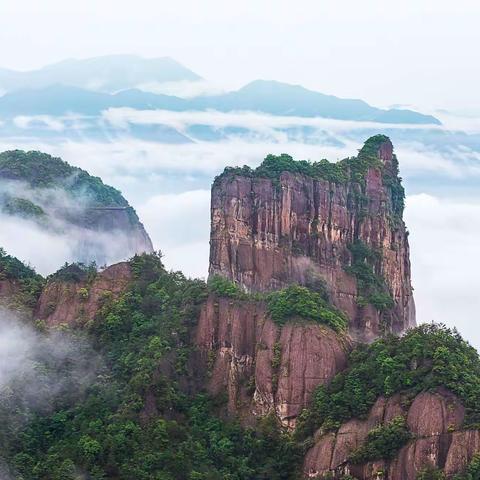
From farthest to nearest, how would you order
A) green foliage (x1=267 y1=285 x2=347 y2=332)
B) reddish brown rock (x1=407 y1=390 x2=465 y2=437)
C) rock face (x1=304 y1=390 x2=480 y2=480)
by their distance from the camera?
green foliage (x1=267 y1=285 x2=347 y2=332) → reddish brown rock (x1=407 y1=390 x2=465 y2=437) → rock face (x1=304 y1=390 x2=480 y2=480)

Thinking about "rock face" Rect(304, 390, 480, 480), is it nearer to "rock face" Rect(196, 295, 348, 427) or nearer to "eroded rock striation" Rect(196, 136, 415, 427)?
"rock face" Rect(196, 295, 348, 427)

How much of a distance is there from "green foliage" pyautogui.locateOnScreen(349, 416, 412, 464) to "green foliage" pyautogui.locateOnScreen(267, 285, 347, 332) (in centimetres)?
1016

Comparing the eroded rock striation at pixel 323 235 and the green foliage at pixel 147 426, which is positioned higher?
the eroded rock striation at pixel 323 235

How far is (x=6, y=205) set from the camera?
103750mm

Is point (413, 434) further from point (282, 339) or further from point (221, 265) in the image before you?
point (221, 265)

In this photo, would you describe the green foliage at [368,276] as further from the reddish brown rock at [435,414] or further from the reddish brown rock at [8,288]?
the reddish brown rock at [435,414]

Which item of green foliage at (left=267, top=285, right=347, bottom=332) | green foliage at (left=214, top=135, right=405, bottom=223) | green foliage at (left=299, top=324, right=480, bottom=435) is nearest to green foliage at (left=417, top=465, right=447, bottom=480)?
green foliage at (left=299, top=324, right=480, bottom=435)

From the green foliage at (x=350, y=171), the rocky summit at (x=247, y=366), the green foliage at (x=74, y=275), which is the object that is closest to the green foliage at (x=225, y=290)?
the rocky summit at (x=247, y=366)

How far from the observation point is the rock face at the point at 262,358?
5862 cm

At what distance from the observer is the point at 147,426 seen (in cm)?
5725

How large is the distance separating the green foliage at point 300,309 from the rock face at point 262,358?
63cm

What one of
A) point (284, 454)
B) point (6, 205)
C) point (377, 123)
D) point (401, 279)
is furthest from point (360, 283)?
point (377, 123)

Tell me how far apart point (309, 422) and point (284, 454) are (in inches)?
86.2

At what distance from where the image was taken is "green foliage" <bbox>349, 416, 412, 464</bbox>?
51438 millimetres
